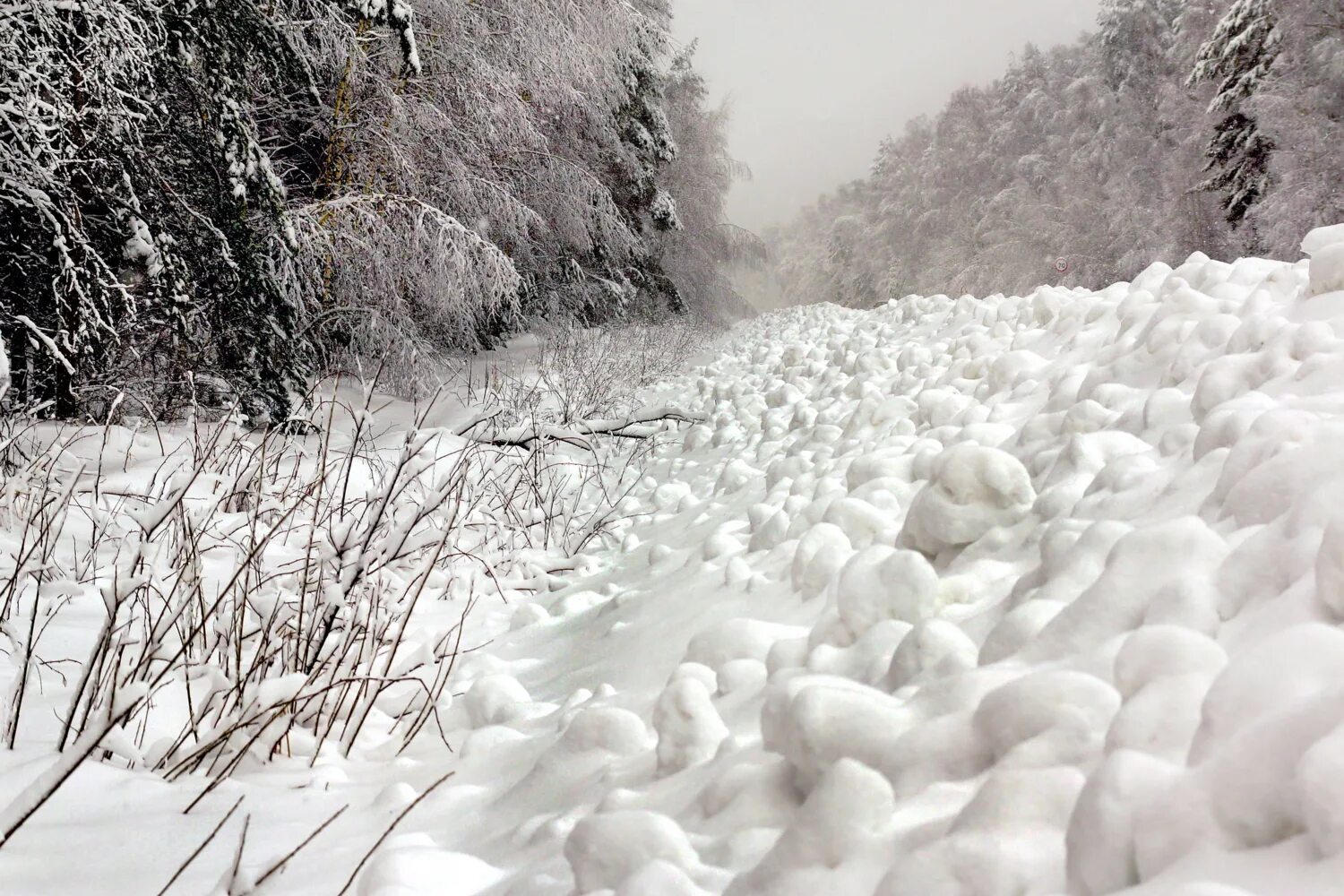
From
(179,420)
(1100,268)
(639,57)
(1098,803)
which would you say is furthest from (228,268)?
(1100,268)

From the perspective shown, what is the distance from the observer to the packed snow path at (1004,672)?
0.55m

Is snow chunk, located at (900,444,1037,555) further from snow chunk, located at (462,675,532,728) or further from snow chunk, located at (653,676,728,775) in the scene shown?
snow chunk, located at (462,675,532,728)

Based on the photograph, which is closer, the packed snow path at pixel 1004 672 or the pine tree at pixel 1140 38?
the packed snow path at pixel 1004 672

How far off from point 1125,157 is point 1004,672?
16976 mm

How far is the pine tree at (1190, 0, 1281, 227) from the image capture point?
9367mm

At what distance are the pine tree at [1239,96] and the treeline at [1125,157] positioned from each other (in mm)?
28

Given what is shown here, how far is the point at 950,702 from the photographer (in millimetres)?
821

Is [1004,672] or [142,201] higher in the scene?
[142,201]

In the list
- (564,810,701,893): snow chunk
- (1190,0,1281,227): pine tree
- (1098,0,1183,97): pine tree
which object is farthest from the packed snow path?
(1098,0,1183,97): pine tree

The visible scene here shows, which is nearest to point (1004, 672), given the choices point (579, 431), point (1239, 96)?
point (579, 431)

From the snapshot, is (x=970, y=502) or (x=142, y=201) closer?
(x=970, y=502)

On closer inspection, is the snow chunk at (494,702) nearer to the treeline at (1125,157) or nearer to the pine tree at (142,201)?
the pine tree at (142,201)

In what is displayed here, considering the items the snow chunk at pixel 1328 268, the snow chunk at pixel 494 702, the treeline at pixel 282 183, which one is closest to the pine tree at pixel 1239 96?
the treeline at pixel 282 183

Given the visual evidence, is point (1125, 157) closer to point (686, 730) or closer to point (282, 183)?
point (282, 183)
